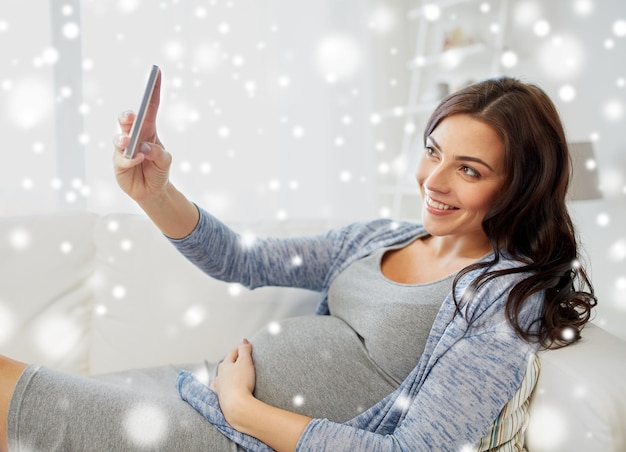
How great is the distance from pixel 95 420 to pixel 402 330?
524 millimetres

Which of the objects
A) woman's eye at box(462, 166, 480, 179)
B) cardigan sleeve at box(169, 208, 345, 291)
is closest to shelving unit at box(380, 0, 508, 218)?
cardigan sleeve at box(169, 208, 345, 291)

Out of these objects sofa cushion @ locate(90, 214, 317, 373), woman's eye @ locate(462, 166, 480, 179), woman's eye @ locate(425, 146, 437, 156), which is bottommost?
sofa cushion @ locate(90, 214, 317, 373)

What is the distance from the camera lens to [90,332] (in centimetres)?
130

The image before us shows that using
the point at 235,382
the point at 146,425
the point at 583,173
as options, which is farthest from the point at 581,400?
the point at 583,173

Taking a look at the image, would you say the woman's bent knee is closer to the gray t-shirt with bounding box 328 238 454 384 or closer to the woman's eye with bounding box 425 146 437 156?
the gray t-shirt with bounding box 328 238 454 384

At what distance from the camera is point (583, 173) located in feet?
6.07

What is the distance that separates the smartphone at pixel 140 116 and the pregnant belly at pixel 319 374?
437 mm

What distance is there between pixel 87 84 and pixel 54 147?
0.23 metres

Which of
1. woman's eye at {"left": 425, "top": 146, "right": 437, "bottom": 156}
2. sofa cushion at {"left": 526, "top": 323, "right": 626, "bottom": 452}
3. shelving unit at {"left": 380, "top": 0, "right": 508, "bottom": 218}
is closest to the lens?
sofa cushion at {"left": 526, "top": 323, "right": 626, "bottom": 452}

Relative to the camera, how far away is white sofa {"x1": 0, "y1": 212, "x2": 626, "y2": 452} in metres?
1.21

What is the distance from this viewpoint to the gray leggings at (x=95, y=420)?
0.80 m

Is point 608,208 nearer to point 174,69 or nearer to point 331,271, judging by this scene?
point 331,271
